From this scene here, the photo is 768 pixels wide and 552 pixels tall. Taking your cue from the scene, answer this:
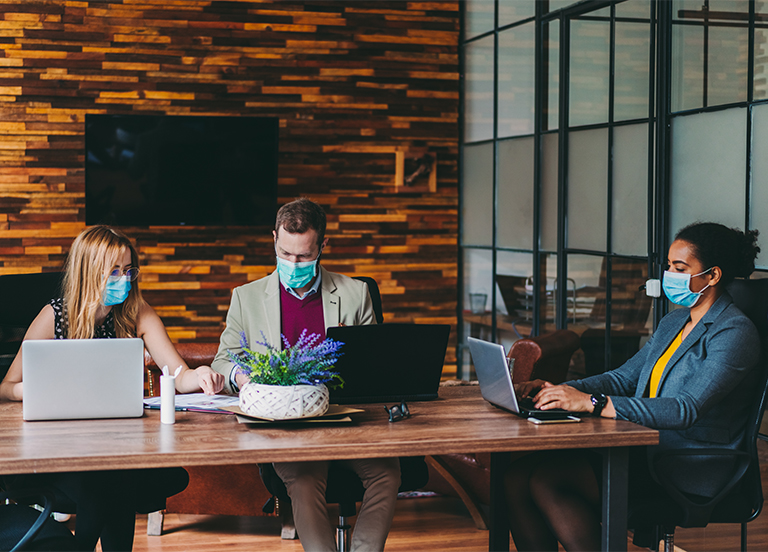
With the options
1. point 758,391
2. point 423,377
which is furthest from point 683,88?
point 423,377

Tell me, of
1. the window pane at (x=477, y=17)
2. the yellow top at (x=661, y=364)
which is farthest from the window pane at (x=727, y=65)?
the window pane at (x=477, y=17)

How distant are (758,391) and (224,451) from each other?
5.12 feet

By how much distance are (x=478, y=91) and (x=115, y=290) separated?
13.5 ft

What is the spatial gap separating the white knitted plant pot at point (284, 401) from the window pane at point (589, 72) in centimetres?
302

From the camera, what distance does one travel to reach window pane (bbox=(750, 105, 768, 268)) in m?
3.29

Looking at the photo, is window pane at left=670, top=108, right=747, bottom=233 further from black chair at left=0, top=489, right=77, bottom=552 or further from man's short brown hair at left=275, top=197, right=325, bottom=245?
black chair at left=0, top=489, right=77, bottom=552

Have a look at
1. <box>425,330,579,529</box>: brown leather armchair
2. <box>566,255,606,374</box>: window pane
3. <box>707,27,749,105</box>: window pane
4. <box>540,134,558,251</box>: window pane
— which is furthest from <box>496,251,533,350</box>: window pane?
<box>707,27,749,105</box>: window pane

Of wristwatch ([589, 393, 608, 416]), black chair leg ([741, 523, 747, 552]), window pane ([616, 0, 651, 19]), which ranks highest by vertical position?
window pane ([616, 0, 651, 19])

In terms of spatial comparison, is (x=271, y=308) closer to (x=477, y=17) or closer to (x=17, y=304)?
(x=17, y=304)

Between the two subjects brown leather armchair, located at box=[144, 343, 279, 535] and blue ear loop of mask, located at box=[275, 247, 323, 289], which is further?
brown leather armchair, located at box=[144, 343, 279, 535]

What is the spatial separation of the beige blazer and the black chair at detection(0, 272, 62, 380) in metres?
0.68

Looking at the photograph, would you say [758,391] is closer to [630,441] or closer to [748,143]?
[630,441]

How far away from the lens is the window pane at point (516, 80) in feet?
17.8

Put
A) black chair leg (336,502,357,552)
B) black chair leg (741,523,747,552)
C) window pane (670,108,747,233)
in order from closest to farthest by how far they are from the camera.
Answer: black chair leg (336,502,357,552)
black chair leg (741,523,747,552)
window pane (670,108,747,233)
